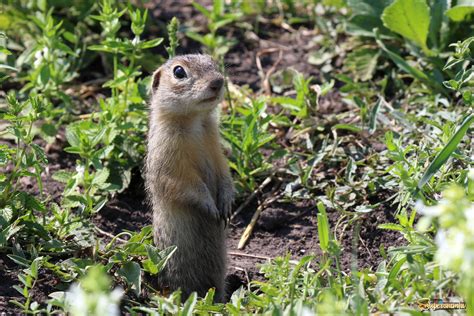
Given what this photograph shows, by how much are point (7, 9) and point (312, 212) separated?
3432 millimetres

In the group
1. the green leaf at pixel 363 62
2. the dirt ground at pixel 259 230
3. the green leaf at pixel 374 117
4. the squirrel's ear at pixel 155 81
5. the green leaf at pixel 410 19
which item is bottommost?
the dirt ground at pixel 259 230

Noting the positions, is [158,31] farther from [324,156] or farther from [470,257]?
[470,257]

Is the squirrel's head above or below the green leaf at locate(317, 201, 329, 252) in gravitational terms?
above

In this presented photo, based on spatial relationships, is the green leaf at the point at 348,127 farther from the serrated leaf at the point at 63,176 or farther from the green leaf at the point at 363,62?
the serrated leaf at the point at 63,176

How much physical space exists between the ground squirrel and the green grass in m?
0.21

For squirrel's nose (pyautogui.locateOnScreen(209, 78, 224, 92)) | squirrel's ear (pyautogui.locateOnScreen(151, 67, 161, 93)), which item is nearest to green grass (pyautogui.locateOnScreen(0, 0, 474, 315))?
squirrel's ear (pyautogui.locateOnScreen(151, 67, 161, 93))

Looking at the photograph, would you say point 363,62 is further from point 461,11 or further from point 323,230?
point 323,230

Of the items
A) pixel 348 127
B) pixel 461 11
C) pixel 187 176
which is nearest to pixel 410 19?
pixel 461 11

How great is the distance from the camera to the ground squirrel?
499cm

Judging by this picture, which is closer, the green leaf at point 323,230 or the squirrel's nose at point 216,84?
the green leaf at point 323,230

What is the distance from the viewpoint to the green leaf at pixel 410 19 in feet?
20.3

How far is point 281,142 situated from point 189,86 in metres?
1.66

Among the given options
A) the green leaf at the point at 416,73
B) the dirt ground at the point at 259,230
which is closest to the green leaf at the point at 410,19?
the green leaf at the point at 416,73

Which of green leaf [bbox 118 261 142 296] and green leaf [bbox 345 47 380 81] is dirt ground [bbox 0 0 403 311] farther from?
green leaf [bbox 118 261 142 296]
